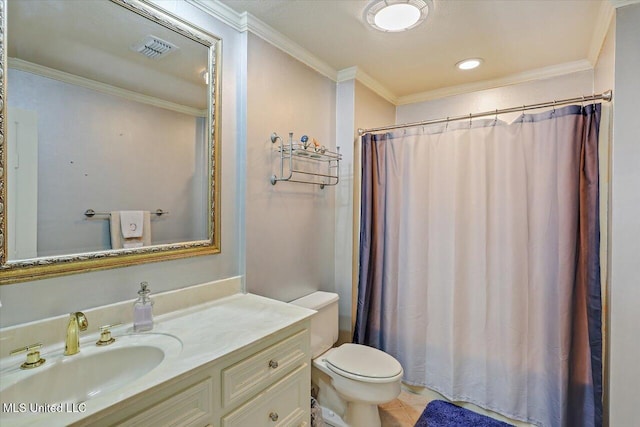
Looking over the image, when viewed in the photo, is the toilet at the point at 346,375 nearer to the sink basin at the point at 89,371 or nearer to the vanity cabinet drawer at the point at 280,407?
the vanity cabinet drawer at the point at 280,407

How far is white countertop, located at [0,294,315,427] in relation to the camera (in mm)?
762

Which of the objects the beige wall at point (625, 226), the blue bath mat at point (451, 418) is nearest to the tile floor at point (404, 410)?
the blue bath mat at point (451, 418)

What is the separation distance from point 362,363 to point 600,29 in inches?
89.3

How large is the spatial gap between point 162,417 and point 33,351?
0.47 m

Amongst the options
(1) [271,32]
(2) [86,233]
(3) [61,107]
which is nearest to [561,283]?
(1) [271,32]

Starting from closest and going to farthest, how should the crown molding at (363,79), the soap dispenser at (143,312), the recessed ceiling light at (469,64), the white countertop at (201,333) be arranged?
the white countertop at (201,333)
the soap dispenser at (143,312)
the recessed ceiling light at (469,64)
the crown molding at (363,79)

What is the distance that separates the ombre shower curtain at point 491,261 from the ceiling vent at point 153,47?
1.39 metres

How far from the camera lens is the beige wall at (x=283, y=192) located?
1.75 m

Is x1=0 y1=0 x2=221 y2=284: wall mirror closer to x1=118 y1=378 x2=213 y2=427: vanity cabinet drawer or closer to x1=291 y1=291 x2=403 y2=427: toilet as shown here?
x1=118 y1=378 x2=213 y2=427: vanity cabinet drawer

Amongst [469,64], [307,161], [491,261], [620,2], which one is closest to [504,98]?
[469,64]

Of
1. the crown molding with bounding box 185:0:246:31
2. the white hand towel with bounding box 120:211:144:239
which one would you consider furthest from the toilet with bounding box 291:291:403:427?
the crown molding with bounding box 185:0:246:31

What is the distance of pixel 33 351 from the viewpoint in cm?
97

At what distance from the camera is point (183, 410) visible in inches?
Answer: 36.6

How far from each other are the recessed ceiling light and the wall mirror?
1646 millimetres
